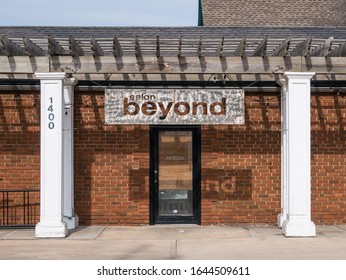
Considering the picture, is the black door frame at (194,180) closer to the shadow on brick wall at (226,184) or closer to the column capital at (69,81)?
the shadow on brick wall at (226,184)

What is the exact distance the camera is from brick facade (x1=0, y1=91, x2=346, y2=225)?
40.6 ft

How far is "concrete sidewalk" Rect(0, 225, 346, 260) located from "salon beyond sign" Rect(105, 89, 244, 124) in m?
2.41

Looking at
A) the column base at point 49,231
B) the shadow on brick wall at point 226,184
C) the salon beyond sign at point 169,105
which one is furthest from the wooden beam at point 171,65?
the column base at point 49,231

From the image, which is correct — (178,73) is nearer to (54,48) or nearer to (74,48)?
(74,48)

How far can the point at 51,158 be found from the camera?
10734 mm

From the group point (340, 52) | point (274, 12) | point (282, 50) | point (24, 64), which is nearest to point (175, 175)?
point (282, 50)

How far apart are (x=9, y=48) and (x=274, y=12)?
16.9 metres

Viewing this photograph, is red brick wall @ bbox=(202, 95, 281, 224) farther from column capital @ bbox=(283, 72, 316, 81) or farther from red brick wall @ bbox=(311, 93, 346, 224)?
column capital @ bbox=(283, 72, 316, 81)

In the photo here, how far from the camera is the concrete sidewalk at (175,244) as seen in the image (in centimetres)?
902

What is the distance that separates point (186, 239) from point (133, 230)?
1614mm

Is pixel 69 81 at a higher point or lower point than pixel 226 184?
higher

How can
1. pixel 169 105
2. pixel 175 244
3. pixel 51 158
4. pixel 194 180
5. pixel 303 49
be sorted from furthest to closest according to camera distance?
pixel 194 180, pixel 169 105, pixel 51 158, pixel 303 49, pixel 175 244

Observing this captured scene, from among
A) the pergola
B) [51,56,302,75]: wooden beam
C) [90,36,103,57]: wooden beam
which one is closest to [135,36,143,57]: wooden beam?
the pergola

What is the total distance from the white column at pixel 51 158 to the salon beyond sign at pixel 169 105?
1176 millimetres
